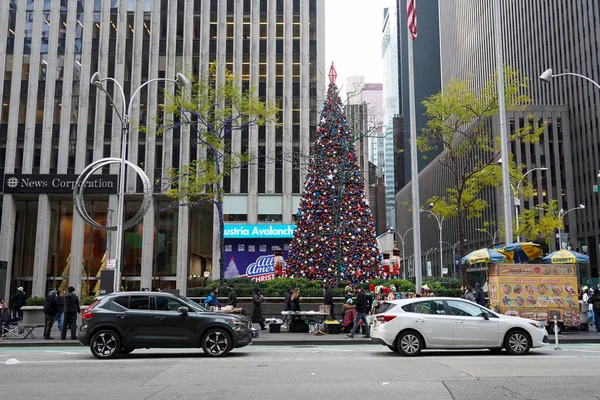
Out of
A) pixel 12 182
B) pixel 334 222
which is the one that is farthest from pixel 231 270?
pixel 12 182

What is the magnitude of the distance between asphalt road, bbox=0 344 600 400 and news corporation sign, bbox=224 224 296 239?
30.4 meters

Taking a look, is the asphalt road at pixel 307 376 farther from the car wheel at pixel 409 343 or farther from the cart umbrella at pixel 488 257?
the cart umbrella at pixel 488 257

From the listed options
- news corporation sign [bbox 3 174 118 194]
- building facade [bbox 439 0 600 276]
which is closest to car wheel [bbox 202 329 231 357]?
news corporation sign [bbox 3 174 118 194]

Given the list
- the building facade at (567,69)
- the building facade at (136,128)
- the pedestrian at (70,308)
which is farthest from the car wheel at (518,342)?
the building facade at (567,69)

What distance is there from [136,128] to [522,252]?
1298 inches

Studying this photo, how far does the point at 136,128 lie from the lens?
1788 inches

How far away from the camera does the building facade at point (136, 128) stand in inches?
1813

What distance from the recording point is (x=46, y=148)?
152 ft

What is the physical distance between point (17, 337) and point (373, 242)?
16754 mm

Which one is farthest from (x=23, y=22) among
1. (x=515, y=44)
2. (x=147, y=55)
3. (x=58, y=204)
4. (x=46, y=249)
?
(x=515, y=44)

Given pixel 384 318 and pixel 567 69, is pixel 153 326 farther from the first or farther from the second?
pixel 567 69

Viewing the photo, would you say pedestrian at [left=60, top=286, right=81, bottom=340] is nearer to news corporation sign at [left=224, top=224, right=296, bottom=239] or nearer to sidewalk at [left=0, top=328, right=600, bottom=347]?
sidewalk at [left=0, top=328, right=600, bottom=347]

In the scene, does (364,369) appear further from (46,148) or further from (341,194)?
(46,148)

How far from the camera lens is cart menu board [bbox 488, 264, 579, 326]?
66.9 feet
